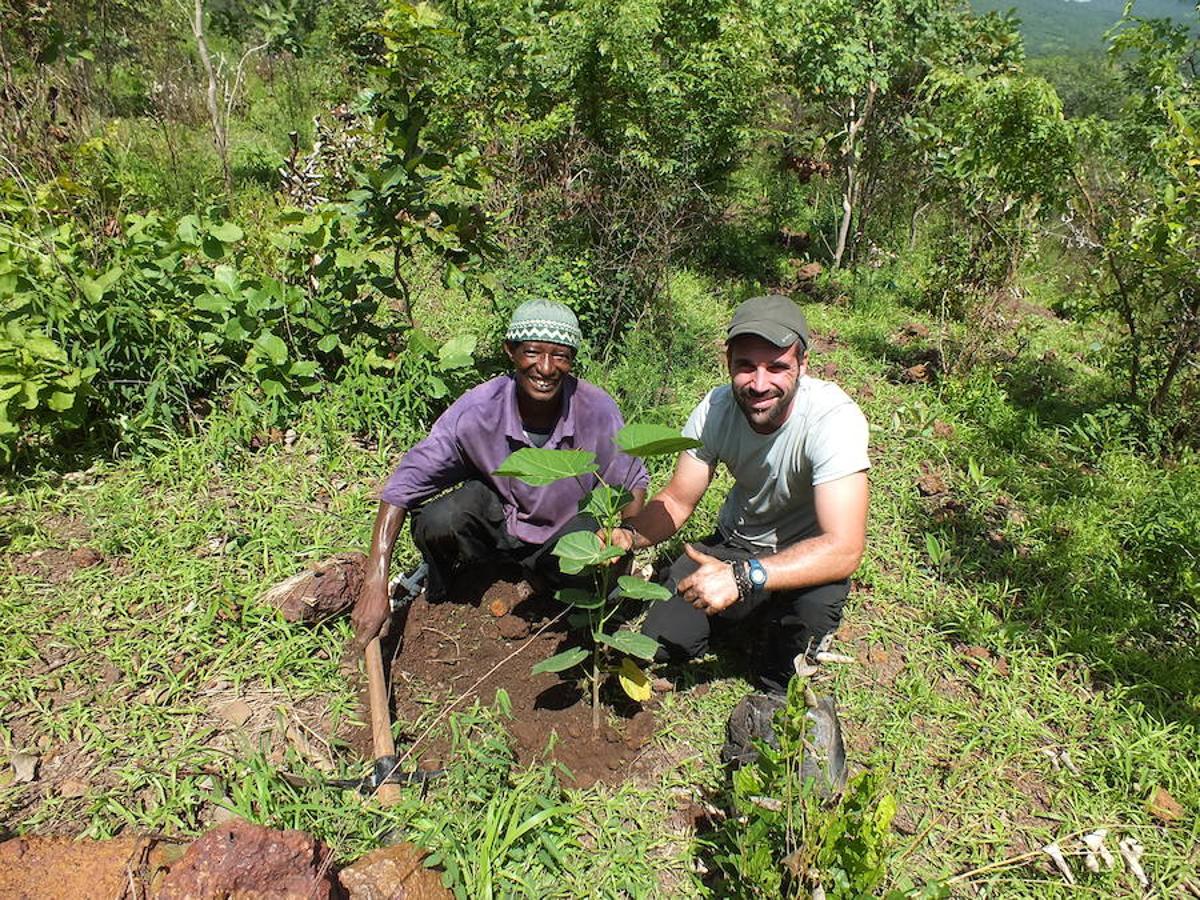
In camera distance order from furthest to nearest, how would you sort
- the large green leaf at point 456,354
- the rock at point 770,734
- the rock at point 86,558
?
the large green leaf at point 456,354, the rock at point 86,558, the rock at point 770,734

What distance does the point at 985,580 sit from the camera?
3.19 m

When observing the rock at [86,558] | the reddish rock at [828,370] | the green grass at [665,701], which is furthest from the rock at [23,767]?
the reddish rock at [828,370]

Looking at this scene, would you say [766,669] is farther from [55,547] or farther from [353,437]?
[55,547]

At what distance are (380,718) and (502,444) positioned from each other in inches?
39.3

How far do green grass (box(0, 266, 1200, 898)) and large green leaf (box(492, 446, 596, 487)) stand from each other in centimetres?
93

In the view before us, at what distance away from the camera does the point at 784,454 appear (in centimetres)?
230

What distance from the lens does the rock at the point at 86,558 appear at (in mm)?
2768

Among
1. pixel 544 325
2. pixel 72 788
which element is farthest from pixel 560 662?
pixel 72 788

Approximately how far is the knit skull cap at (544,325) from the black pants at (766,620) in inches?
37.1

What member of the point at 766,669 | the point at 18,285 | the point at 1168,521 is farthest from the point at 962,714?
the point at 18,285

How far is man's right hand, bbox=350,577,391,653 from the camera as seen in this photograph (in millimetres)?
2225

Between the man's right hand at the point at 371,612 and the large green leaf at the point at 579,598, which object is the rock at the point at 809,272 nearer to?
the large green leaf at the point at 579,598

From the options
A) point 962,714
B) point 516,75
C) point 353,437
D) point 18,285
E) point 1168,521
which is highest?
point 516,75

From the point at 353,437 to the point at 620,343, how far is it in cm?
195
